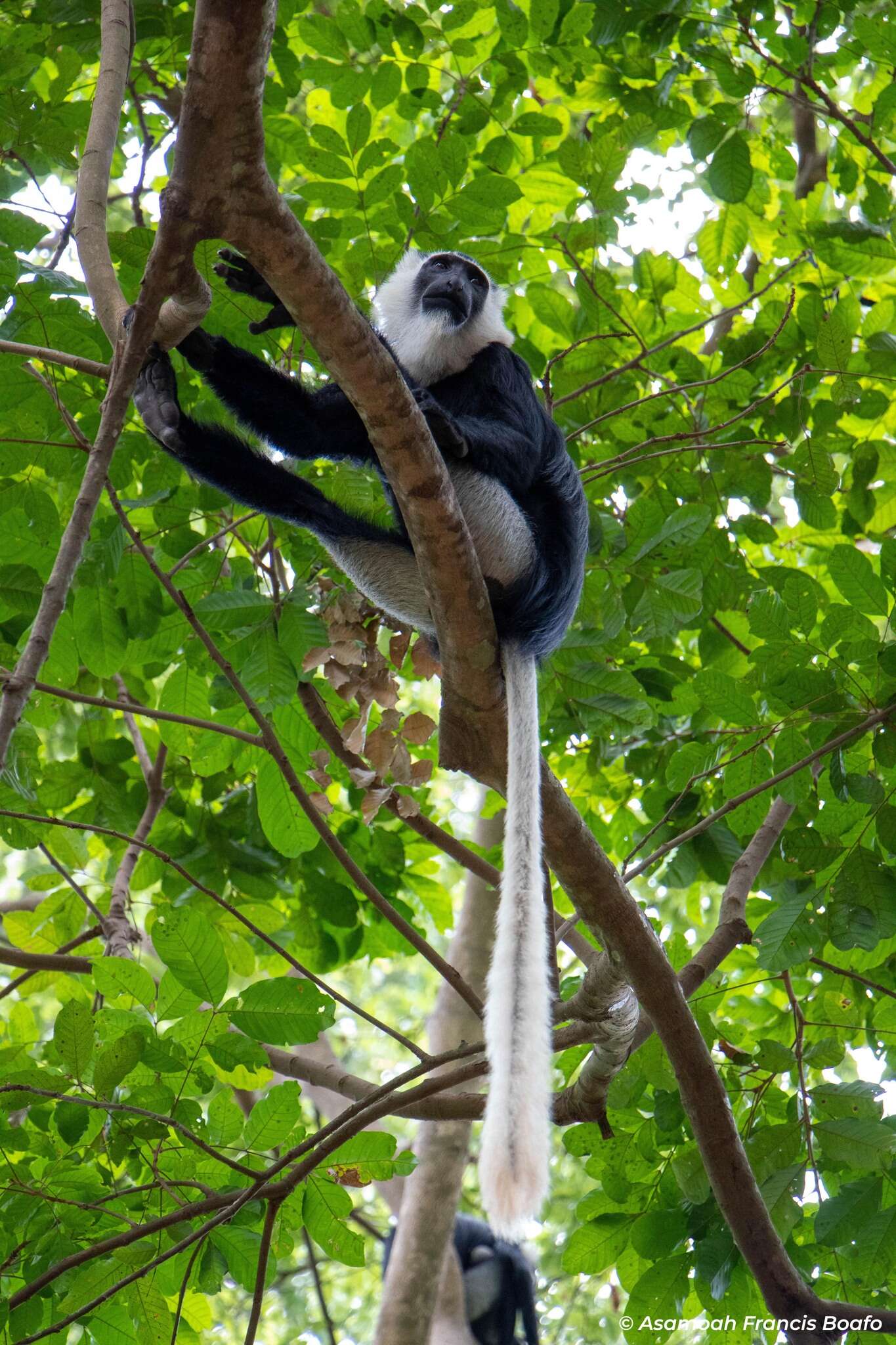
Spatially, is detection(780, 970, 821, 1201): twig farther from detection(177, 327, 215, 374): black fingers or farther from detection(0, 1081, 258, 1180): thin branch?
detection(177, 327, 215, 374): black fingers

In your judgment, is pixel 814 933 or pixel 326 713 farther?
pixel 326 713

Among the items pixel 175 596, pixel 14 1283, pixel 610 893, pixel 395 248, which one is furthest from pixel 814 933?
pixel 395 248

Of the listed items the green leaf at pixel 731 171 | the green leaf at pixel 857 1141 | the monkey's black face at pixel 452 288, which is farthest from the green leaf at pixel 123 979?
Answer: the green leaf at pixel 731 171

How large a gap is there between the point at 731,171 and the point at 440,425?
1448mm

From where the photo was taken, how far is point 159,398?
2.73m

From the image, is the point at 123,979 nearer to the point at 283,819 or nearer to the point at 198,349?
the point at 283,819

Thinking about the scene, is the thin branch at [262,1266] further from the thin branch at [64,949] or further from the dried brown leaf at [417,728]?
the thin branch at [64,949]

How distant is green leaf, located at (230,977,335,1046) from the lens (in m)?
2.38

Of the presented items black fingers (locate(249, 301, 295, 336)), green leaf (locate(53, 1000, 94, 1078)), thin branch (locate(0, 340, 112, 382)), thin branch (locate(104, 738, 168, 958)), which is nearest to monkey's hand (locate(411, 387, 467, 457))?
black fingers (locate(249, 301, 295, 336))

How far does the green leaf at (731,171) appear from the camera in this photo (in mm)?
3557

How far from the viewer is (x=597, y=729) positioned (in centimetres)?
338

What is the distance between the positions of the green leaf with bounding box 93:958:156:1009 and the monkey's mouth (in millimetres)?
2143

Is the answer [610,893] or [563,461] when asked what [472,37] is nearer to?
[563,461]

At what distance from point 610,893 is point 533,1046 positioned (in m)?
0.68
